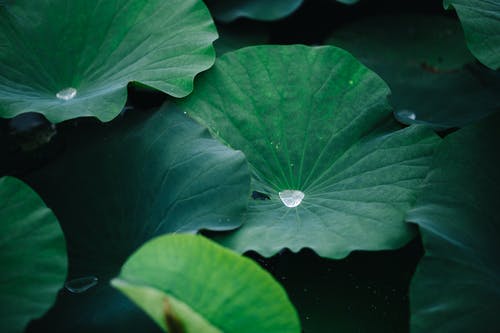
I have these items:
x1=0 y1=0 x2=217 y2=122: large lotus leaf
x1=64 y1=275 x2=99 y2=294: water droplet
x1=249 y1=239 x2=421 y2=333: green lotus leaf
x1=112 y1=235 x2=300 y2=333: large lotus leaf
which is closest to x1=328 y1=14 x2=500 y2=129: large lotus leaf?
x1=249 y1=239 x2=421 y2=333: green lotus leaf

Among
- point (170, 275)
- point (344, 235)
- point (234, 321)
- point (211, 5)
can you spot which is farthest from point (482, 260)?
point (211, 5)

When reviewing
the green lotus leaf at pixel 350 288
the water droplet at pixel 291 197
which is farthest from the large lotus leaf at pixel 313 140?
the green lotus leaf at pixel 350 288

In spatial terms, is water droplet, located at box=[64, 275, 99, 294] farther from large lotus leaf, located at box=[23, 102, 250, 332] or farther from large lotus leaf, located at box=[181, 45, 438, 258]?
large lotus leaf, located at box=[181, 45, 438, 258]

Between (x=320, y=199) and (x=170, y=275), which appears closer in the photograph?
(x=170, y=275)

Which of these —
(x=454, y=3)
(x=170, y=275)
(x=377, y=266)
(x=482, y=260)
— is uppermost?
(x=454, y=3)

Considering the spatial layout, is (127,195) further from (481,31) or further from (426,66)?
(426,66)

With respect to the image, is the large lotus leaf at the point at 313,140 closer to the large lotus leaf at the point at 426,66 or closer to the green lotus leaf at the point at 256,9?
the large lotus leaf at the point at 426,66

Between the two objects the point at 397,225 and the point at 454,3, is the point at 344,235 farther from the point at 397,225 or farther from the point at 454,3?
the point at 454,3
